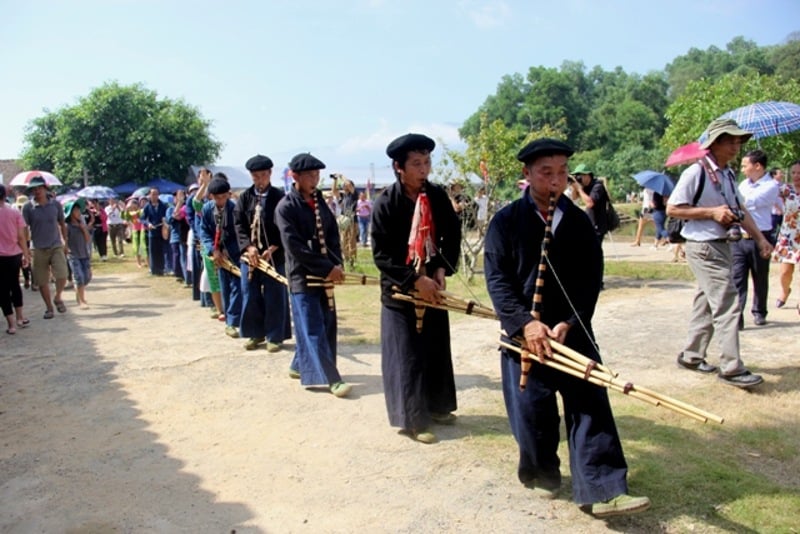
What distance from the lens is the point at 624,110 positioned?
54.1 m

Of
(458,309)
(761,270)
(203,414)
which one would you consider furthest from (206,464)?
(761,270)

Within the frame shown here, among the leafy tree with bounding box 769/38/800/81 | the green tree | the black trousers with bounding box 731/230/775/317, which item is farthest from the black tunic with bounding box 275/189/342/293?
the leafy tree with bounding box 769/38/800/81

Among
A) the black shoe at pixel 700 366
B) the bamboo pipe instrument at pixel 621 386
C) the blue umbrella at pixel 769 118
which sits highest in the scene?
the blue umbrella at pixel 769 118

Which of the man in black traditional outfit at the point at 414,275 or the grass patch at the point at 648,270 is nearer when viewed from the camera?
the man in black traditional outfit at the point at 414,275

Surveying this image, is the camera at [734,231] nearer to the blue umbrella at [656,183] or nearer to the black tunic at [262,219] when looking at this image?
the black tunic at [262,219]

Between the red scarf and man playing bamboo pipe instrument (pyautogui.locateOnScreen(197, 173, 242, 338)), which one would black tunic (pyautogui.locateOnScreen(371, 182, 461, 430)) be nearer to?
the red scarf

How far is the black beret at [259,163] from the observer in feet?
23.5

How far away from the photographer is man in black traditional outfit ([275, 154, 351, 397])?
19.2 feet

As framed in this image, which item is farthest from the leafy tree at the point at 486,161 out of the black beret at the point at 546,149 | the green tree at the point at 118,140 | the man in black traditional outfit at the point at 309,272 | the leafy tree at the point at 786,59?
the leafy tree at the point at 786,59

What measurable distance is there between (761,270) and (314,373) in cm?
548

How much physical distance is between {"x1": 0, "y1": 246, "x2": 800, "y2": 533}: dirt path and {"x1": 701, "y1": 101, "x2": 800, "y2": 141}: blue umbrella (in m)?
2.38

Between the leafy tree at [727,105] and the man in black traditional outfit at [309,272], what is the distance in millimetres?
20348

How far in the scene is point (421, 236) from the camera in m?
4.70

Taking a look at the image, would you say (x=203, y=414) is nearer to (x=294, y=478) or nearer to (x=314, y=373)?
(x=314, y=373)
